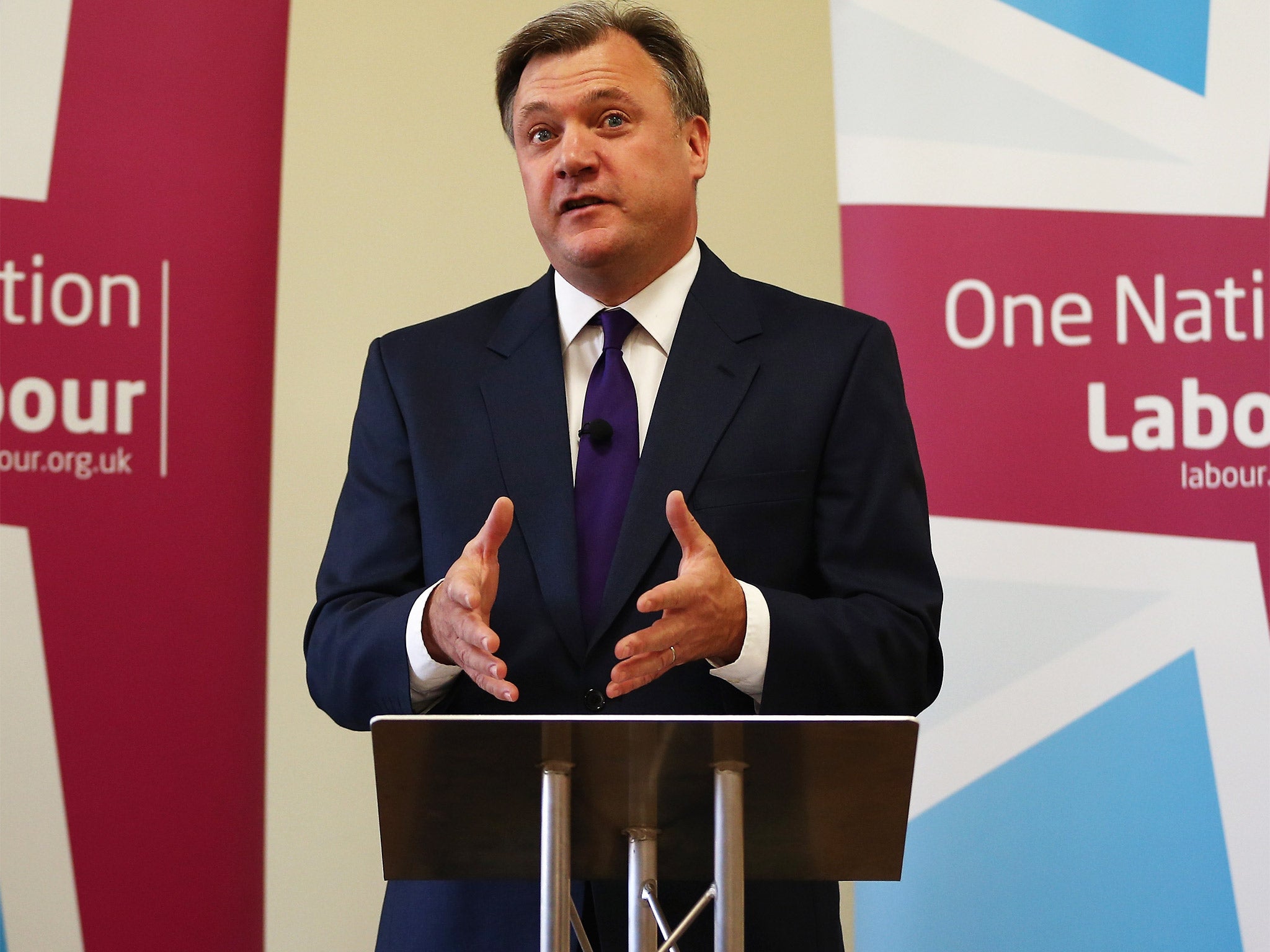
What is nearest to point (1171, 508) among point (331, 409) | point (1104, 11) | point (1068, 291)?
point (1068, 291)

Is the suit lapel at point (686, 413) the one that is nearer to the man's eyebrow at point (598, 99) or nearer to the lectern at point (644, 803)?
the man's eyebrow at point (598, 99)

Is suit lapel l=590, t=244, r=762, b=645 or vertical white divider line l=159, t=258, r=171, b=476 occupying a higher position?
vertical white divider line l=159, t=258, r=171, b=476

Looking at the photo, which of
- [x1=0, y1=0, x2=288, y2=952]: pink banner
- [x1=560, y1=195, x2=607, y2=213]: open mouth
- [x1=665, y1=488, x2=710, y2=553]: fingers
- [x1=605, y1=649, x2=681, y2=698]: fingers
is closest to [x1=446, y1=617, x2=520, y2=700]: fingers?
[x1=605, y1=649, x2=681, y2=698]: fingers

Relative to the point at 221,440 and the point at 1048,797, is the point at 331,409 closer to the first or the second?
the point at 221,440

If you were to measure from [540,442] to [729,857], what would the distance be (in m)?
0.78

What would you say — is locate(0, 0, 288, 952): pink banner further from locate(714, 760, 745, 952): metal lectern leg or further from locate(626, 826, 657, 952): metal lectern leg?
locate(714, 760, 745, 952): metal lectern leg

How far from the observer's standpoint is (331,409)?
312 cm

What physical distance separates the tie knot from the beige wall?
4.07 ft

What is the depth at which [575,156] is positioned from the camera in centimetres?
199

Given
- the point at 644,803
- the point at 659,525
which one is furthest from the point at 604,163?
the point at 644,803

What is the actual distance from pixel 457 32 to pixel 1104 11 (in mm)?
1531

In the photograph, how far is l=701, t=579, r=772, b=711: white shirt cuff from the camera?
62.7 inches

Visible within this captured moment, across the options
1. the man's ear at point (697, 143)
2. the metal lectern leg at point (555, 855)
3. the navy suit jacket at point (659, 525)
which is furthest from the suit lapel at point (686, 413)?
the metal lectern leg at point (555, 855)

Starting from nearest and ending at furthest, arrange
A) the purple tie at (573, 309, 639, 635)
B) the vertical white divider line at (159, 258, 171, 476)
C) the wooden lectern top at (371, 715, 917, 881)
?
the wooden lectern top at (371, 715, 917, 881) → the purple tie at (573, 309, 639, 635) → the vertical white divider line at (159, 258, 171, 476)
